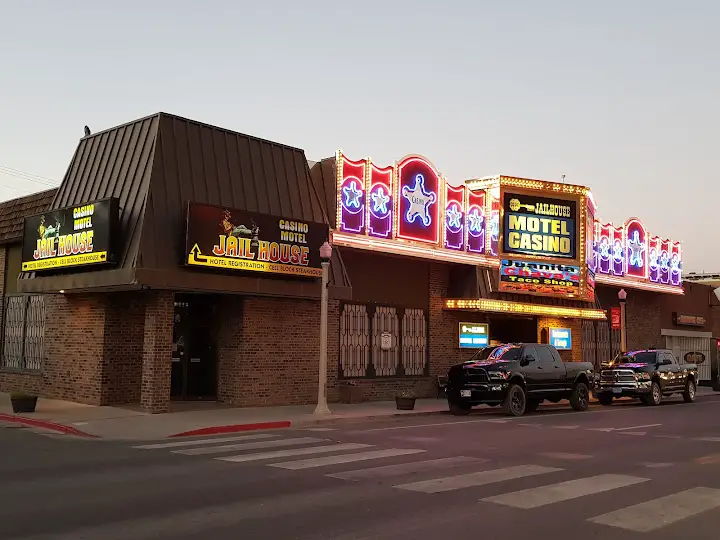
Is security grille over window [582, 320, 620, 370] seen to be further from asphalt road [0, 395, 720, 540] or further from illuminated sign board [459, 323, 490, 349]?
asphalt road [0, 395, 720, 540]

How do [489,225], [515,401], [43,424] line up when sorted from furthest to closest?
[489,225] → [515,401] → [43,424]

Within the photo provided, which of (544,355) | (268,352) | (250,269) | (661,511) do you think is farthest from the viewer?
(544,355)

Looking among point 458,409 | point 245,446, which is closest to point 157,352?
point 245,446

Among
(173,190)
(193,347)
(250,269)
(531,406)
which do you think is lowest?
(531,406)

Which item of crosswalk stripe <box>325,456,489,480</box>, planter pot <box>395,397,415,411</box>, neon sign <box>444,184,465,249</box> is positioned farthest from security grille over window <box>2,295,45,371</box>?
crosswalk stripe <box>325,456,489,480</box>

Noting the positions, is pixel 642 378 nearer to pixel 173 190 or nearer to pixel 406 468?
pixel 173 190

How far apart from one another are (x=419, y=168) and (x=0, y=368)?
1603 cm

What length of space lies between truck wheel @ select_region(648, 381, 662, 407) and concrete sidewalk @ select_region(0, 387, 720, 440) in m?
9.09

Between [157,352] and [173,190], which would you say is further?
[173,190]

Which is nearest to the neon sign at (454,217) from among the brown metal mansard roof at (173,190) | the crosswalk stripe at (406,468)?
the brown metal mansard roof at (173,190)

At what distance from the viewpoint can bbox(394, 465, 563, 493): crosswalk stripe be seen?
32.1ft

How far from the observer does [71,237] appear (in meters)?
20.3

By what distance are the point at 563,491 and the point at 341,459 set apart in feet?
12.8

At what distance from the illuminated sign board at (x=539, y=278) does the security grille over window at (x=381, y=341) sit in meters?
4.17
